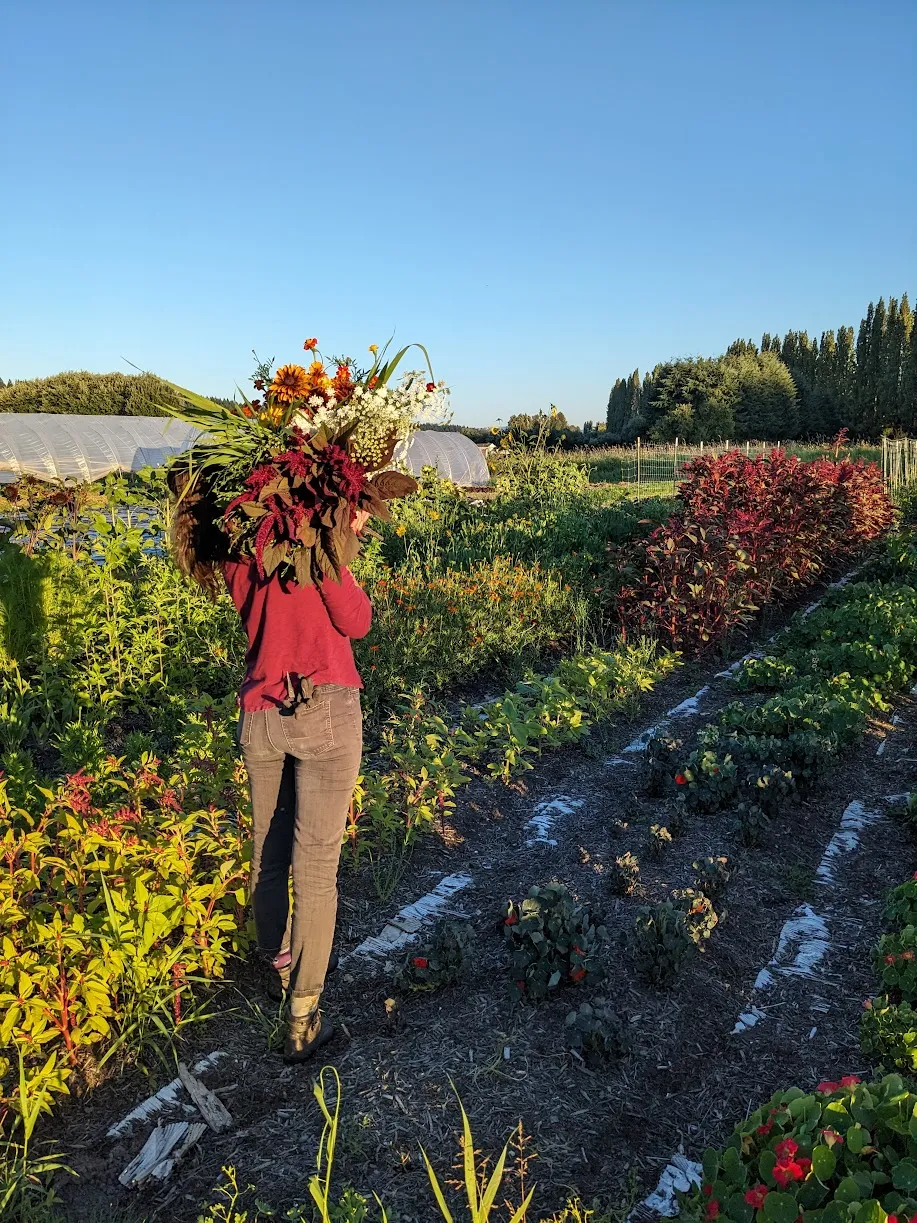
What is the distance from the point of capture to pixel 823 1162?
1.43 m

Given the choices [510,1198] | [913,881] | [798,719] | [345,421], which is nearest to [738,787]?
[798,719]

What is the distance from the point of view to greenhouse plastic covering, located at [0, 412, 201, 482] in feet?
61.7

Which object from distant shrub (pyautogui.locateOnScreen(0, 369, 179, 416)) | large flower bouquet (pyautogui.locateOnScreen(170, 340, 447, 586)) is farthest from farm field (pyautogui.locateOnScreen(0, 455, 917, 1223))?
distant shrub (pyautogui.locateOnScreen(0, 369, 179, 416))

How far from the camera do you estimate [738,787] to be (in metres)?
3.96

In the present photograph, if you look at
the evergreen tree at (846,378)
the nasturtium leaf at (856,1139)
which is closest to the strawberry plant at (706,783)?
the nasturtium leaf at (856,1139)

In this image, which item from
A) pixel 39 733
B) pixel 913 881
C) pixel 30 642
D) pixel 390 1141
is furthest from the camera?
pixel 30 642

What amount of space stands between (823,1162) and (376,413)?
6.05 ft

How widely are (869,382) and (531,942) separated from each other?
54631 mm

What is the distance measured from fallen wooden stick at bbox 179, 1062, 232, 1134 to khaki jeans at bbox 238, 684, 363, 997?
1.06 feet

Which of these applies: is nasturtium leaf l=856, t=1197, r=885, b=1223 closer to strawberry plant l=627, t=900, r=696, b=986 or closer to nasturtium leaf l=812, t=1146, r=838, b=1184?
nasturtium leaf l=812, t=1146, r=838, b=1184

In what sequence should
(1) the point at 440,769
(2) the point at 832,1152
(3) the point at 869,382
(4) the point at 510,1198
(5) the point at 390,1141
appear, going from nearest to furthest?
(2) the point at 832,1152
(4) the point at 510,1198
(5) the point at 390,1141
(1) the point at 440,769
(3) the point at 869,382

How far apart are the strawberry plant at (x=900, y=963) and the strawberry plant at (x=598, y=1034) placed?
0.90 m

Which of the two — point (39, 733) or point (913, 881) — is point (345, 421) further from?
point (39, 733)

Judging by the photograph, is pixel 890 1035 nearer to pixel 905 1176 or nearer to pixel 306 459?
pixel 905 1176
